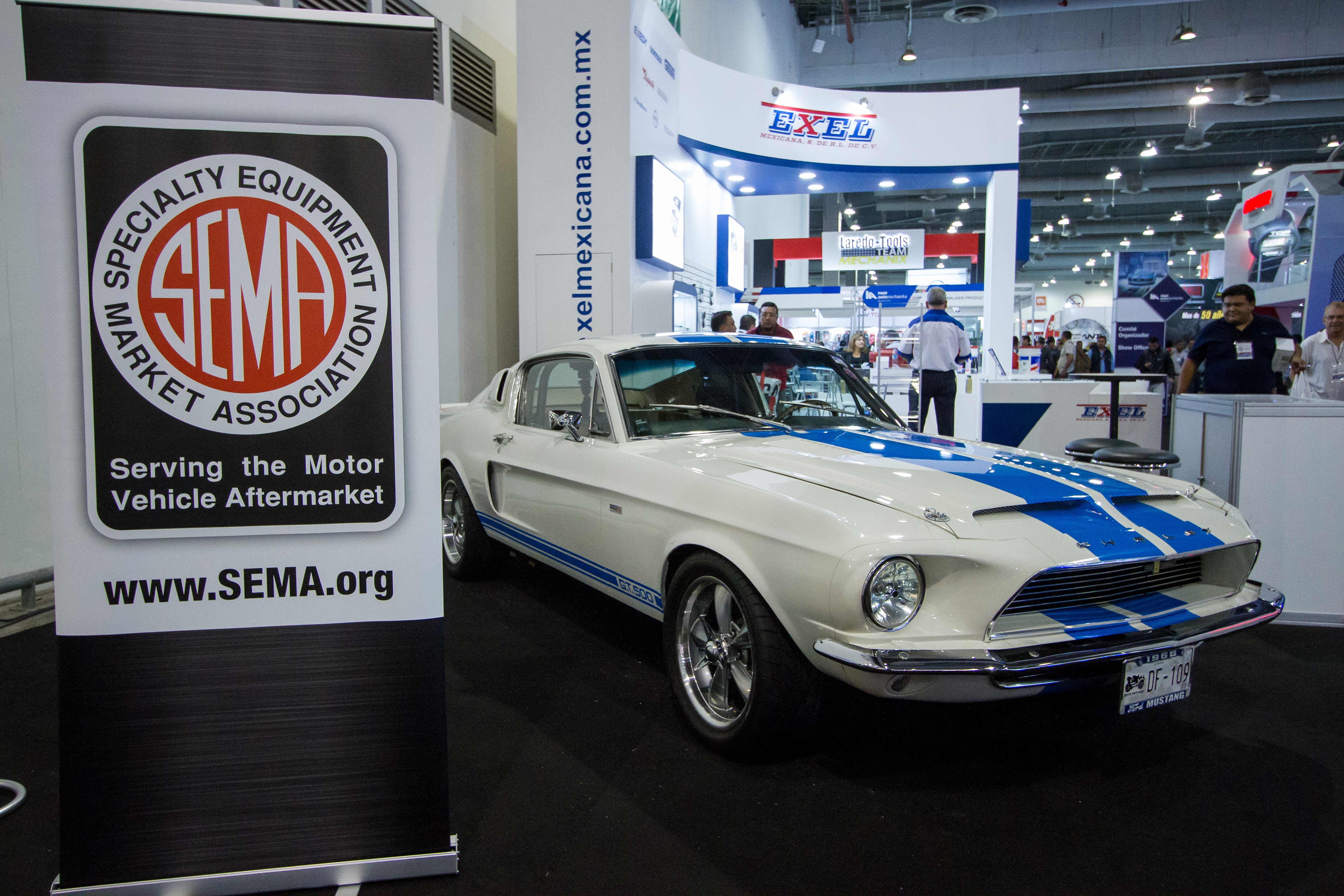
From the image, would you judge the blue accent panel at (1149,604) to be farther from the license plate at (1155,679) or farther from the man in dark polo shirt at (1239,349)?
the man in dark polo shirt at (1239,349)

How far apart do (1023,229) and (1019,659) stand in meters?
14.1

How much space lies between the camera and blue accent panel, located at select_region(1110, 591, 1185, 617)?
2.44 m

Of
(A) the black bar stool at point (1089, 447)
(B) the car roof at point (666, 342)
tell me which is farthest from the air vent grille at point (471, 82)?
(A) the black bar stool at point (1089, 447)

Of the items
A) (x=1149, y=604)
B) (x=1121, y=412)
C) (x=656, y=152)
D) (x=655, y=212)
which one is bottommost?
(x=1149, y=604)

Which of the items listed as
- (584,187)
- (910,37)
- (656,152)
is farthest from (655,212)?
(910,37)

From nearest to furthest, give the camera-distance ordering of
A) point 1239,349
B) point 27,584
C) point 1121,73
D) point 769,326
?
point 27,584 < point 1239,349 < point 769,326 < point 1121,73

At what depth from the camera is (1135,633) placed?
2.31m

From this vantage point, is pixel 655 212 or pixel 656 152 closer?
pixel 655 212

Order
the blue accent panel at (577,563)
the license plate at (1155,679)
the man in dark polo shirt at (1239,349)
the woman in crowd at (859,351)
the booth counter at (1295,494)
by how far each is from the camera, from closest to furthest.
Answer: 1. the license plate at (1155,679)
2. the blue accent panel at (577,563)
3. the booth counter at (1295,494)
4. the man in dark polo shirt at (1239,349)
5. the woman in crowd at (859,351)

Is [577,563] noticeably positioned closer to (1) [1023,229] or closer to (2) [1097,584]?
(2) [1097,584]

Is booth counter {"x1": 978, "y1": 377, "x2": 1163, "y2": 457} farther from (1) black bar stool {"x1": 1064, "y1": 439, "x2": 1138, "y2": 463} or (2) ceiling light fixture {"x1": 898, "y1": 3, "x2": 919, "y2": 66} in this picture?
(2) ceiling light fixture {"x1": 898, "y1": 3, "x2": 919, "y2": 66}

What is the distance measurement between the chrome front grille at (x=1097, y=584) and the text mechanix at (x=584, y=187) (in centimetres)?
608

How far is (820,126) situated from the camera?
12.4m

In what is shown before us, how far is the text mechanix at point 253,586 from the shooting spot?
1835 mm
